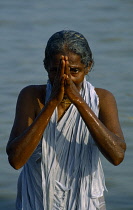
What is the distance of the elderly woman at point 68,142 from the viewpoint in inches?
189

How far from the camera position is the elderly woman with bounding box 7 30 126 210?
4797 millimetres

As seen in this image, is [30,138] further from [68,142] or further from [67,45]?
[67,45]

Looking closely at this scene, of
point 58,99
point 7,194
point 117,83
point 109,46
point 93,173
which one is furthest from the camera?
point 109,46

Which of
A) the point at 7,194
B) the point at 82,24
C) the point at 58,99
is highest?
the point at 58,99

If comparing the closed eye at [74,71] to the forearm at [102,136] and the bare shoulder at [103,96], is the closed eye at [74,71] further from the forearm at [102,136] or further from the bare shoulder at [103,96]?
the bare shoulder at [103,96]

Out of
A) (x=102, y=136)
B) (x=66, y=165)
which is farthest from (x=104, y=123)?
(x=66, y=165)

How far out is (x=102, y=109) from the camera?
16.5ft

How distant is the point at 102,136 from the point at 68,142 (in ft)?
0.97

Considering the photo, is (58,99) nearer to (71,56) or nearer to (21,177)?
(71,56)

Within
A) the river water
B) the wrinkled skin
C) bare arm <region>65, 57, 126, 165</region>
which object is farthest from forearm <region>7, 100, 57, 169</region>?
the river water

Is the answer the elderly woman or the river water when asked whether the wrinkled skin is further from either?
the river water

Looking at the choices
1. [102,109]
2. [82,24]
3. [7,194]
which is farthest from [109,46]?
[102,109]

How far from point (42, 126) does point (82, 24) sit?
262 inches

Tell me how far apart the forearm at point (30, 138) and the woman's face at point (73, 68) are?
195mm
